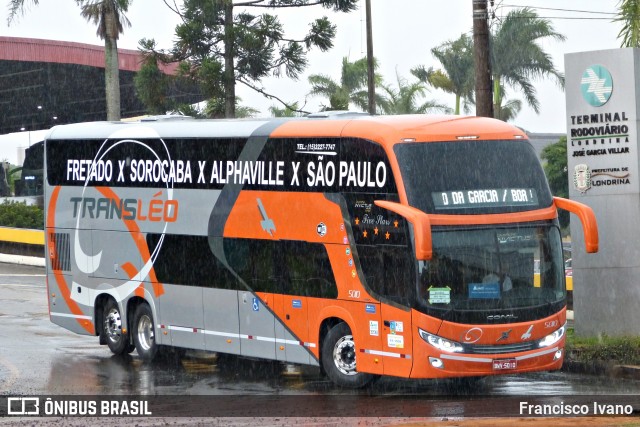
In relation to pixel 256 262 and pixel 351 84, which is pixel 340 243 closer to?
pixel 256 262

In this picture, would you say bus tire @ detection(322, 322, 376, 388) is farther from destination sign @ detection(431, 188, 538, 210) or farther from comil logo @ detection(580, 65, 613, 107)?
comil logo @ detection(580, 65, 613, 107)

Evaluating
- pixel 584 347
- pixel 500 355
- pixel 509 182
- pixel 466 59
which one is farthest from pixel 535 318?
pixel 466 59

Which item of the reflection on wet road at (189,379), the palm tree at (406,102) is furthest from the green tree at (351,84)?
the reflection on wet road at (189,379)

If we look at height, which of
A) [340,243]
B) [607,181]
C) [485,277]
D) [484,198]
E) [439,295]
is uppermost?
[607,181]

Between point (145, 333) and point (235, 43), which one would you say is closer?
point (145, 333)

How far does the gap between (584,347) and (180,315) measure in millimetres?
6441

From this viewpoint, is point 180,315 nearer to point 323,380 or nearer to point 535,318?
point 323,380

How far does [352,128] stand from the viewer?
1638cm

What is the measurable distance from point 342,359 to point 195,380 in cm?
268

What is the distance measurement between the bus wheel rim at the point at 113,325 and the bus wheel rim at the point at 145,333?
0.52 metres

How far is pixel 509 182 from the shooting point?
15875mm

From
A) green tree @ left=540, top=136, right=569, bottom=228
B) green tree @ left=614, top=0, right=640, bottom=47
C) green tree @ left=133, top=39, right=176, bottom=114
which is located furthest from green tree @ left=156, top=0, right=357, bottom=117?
green tree @ left=540, top=136, right=569, bottom=228

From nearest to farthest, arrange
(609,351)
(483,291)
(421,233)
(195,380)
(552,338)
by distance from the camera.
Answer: (421,233) < (483,291) < (552,338) < (195,380) < (609,351)

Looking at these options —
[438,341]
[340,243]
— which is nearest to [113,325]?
[340,243]
